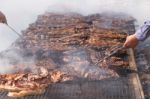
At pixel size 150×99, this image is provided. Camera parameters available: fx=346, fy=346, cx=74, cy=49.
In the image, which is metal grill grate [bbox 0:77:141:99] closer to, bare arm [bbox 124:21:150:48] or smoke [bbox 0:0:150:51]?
bare arm [bbox 124:21:150:48]

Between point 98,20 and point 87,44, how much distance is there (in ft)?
8.82

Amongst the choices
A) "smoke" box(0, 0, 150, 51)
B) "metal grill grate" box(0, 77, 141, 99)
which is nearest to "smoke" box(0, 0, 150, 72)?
"smoke" box(0, 0, 150, 51)

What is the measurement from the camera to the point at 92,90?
7062mm

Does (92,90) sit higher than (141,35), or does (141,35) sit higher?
(141,35)

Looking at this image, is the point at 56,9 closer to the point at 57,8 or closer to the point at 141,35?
the point at 57,8

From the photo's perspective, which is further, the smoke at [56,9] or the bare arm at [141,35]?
the smoke at [56,9]

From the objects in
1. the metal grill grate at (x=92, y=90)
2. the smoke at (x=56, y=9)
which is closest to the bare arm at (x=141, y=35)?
the metal grill grate at (x=92, y=90)

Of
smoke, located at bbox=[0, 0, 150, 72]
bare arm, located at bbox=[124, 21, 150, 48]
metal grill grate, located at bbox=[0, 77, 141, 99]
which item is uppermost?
smoke, located at bbox=[0, 0, 150, 72]

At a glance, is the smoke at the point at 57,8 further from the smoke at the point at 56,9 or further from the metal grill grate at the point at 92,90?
the metal grill grate at the point at 92,90

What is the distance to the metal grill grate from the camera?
6.82 meters

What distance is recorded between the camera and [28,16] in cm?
1438

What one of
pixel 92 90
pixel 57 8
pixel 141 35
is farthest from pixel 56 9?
pixel 141 35

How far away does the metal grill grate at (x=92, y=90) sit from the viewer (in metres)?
6.82

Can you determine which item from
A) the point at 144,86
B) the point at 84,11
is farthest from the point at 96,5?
the point at 144,86
